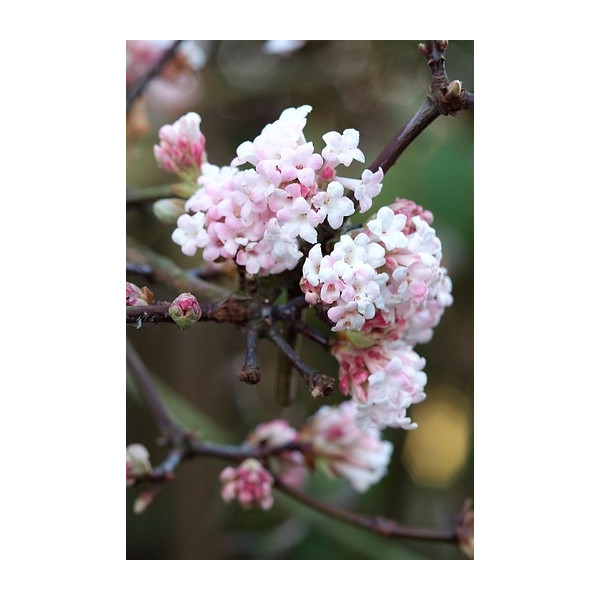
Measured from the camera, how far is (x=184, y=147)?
74cm

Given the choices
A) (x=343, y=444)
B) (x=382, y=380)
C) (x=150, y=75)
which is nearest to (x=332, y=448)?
(x=343, y=444)

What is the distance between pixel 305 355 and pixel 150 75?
431 millimetres

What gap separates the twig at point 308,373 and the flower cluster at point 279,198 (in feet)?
0.18

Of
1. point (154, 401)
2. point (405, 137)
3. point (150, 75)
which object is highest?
point (150, 75)

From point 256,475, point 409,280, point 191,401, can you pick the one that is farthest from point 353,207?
point 191,401

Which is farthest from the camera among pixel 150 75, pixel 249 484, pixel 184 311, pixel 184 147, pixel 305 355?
pixel 305 355

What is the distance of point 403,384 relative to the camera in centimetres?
66

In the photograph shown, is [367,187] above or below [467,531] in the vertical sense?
above

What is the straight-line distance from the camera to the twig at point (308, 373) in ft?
2.01

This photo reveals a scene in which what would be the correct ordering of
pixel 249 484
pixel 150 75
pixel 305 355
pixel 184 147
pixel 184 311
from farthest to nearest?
pixel 305 355 < pixel 150 75 < pixel 249 484 < pixel 184 147 < pixel 184 311

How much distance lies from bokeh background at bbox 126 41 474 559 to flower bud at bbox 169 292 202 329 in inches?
20.7

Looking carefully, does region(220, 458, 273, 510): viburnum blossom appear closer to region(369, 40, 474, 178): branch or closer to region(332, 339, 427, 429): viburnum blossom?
region(332, 339, 427, 429): viburnum blossom

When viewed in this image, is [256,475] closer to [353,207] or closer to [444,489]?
[353,207]

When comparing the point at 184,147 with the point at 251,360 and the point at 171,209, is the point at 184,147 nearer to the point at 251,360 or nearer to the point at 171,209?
the point at 171,209
